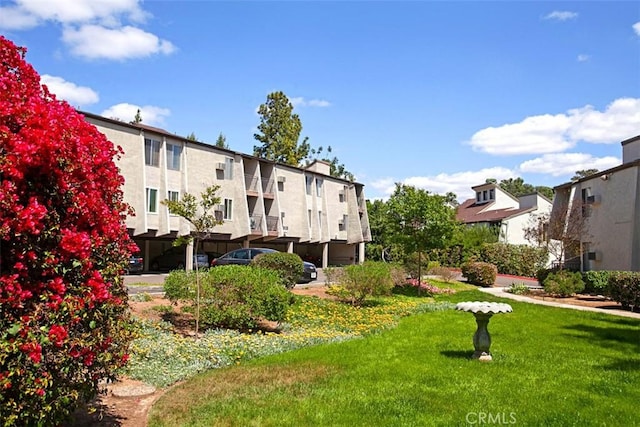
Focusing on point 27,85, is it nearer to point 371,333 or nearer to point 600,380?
point 600,380

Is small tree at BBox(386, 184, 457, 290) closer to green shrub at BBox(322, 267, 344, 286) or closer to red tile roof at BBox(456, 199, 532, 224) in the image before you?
green shrub at BBox(322, 267, 344, 286)

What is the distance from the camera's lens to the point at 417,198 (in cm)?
2188

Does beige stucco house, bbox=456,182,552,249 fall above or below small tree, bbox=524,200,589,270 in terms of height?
above

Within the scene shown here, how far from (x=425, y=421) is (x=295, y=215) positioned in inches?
1466

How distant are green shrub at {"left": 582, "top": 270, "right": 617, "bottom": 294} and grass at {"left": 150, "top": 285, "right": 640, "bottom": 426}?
429 inches

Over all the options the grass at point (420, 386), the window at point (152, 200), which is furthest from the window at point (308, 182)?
the grass at point (420, 386)

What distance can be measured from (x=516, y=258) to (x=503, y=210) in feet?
43.5

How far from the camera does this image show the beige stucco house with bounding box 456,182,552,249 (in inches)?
1816

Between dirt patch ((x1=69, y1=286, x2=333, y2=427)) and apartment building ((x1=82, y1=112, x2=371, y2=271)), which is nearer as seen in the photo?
dirt patch ((x1=69, y1=286, x2=333, y2=427))

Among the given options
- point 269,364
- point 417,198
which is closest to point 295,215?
point 417,198

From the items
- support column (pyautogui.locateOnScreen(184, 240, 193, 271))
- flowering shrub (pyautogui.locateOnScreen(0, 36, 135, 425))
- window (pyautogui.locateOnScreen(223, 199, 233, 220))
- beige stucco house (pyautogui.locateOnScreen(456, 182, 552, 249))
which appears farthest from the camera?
beige stucco house (pyautogui.locateOnScreen(456, 182, 552, 249))

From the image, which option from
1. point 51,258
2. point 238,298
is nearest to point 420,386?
point 51,258

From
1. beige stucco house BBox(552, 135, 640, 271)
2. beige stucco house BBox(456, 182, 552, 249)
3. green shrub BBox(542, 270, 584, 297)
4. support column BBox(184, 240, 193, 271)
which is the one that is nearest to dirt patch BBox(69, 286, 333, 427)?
green shrub BBox(542, 270, 584, 297)

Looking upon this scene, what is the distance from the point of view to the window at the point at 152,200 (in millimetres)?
30475
